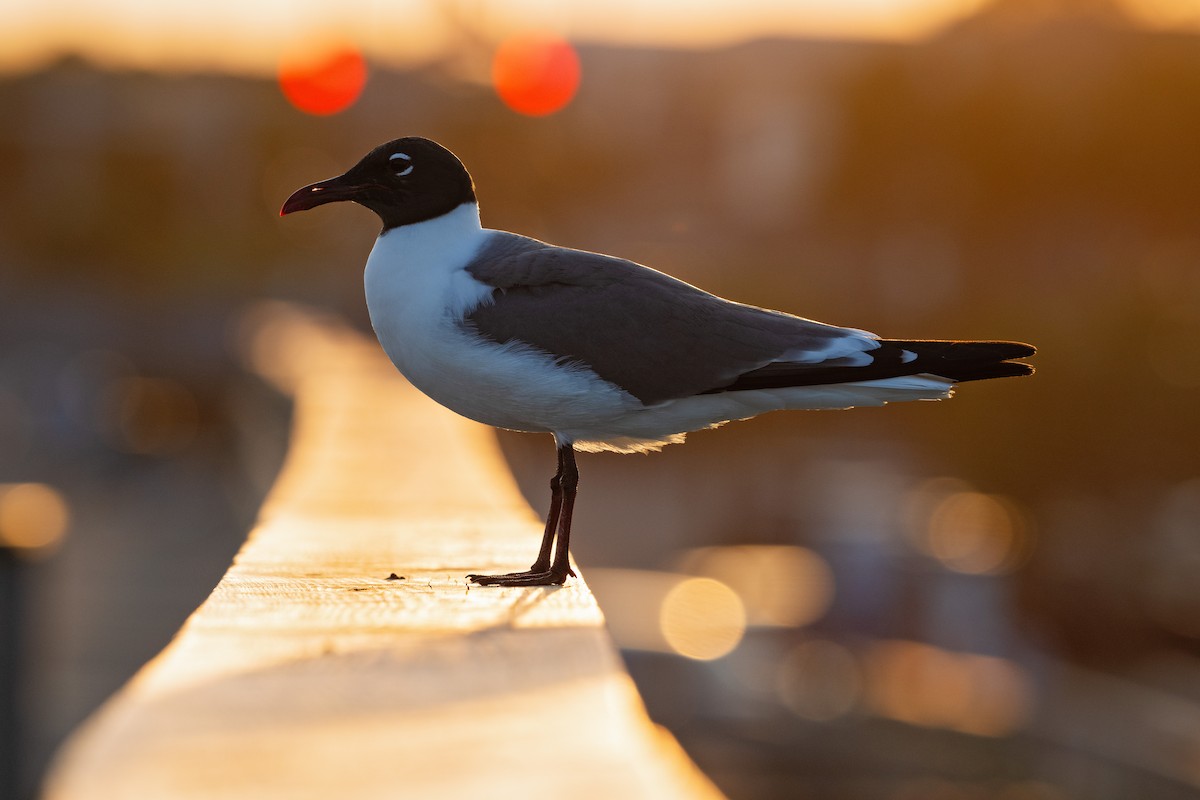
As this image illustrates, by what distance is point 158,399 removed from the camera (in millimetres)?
54469

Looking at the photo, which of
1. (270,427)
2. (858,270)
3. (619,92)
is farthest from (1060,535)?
(619,92)

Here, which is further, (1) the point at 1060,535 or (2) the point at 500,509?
(1) the point at 1060,535

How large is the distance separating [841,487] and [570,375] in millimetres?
34984

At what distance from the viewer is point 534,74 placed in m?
70.5

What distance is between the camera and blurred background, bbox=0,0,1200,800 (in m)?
21.2

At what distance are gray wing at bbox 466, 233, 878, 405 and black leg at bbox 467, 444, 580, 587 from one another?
37 centimetres

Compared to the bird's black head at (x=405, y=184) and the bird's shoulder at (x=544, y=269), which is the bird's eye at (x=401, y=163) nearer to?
the bird's black head at (x=405, y=184)

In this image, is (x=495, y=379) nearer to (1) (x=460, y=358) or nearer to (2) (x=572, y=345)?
(1) (x=460, y=358)

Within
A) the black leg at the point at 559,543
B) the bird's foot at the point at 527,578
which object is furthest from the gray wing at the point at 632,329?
the bird's foot at the point at 527,578

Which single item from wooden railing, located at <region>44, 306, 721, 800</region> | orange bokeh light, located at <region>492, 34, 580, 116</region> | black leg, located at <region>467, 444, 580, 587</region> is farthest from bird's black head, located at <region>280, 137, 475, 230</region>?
orange bokeh light, located at <region>492, 34, 580, 116</region>

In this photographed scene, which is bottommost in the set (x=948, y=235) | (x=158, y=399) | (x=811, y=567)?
(x=158, y=399)

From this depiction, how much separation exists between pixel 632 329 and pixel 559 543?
0.77 meters

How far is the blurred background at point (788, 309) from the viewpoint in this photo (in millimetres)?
21250

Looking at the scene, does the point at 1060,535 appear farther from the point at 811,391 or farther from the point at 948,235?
the point at 811,391
